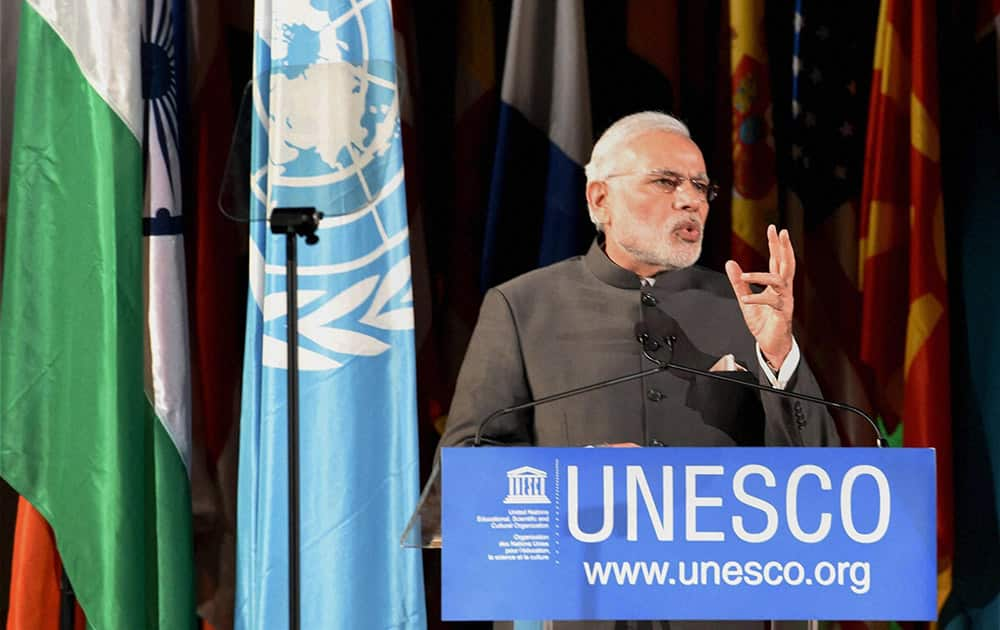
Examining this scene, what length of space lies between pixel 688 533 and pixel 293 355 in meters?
0.64

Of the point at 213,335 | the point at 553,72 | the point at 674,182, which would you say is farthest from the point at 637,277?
the point at 213,335

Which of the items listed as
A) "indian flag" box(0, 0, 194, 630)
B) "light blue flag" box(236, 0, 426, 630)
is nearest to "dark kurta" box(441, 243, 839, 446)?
"light blue flag" box(236, 0, 426, 630)

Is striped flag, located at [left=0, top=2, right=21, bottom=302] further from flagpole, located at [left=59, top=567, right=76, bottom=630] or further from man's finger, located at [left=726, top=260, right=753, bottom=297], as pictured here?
man's finger, located at [left=726, top=260, right=753, bottom=297]

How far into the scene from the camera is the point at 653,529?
152 centimetres

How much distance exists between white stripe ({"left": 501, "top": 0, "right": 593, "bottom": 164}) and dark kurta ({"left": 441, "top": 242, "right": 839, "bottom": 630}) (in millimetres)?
347

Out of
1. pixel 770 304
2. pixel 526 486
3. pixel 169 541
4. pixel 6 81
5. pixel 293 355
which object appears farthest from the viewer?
pixel 6 81

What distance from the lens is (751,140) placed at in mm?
2951

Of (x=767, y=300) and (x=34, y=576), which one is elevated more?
(x=767, y=300)

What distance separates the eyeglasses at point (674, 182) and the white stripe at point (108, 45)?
4.18 ft

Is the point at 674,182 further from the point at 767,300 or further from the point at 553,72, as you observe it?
the point at 553,72

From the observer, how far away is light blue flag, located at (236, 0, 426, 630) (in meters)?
2.76

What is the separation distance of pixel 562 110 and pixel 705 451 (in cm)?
157

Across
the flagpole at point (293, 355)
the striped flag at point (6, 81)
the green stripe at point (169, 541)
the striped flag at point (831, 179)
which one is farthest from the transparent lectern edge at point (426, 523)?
the striped flag at point (6, 81)

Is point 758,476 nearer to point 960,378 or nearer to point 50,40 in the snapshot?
point 960,378
